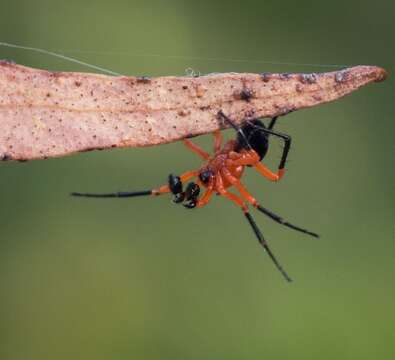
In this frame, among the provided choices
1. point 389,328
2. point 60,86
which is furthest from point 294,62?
point 60,86

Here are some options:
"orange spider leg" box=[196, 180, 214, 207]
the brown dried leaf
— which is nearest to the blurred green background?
"orange spider leg" box=[196, 180, 214, 207]

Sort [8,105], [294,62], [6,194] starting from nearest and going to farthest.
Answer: [8,105] < [6,194] < [294,62]

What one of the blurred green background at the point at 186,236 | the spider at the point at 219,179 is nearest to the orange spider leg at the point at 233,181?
the spider at the point at 219,179

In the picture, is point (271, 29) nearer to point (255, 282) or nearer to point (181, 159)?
point (181, 159)

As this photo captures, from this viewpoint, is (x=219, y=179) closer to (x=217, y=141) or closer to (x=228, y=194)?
(x=228, y=194)

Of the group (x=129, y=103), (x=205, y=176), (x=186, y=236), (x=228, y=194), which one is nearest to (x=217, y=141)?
(x=205, y=176)

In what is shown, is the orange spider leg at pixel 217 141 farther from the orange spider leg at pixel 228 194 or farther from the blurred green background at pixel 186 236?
the blurred green background at pixel 186 236
